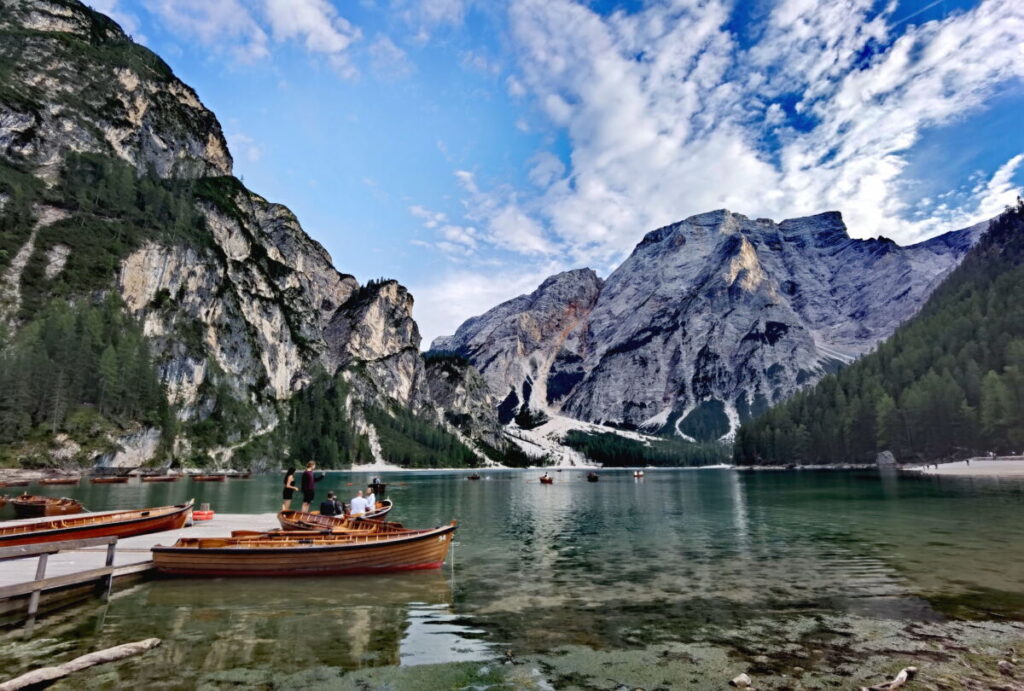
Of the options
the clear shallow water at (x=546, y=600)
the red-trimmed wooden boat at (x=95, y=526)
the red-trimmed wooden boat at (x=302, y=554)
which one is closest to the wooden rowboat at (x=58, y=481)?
the red-trimmed wooden boat at (x=95, y=526)

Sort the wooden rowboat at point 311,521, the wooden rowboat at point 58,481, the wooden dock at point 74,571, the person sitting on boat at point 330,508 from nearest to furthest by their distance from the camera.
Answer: the wooden dock at point 74,571 → the wooden rowboat at point 311,521 → the person sitting on boat at point 330,508 → the wooden rowboat at point 58,481

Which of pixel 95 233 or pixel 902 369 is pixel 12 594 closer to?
pixel 902 369

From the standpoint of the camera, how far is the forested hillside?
410 ft

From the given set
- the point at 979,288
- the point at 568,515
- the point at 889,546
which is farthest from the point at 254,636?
the point at 979,288

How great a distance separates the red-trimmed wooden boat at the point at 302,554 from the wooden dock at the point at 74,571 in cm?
186

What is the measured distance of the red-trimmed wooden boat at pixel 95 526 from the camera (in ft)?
82.8

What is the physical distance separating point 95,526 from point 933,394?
16359 centimetres

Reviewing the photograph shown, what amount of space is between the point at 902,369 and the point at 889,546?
155181 mm

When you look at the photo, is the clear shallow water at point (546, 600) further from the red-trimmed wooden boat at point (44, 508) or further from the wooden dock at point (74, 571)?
the red-trimmed wooden boat at point (44, 508)

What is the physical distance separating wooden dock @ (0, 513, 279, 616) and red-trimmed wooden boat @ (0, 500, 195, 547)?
104 centimetres

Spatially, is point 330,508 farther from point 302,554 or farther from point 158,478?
point 158,478

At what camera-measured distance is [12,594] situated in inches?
658

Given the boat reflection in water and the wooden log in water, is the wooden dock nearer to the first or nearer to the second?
the boat reflection in water

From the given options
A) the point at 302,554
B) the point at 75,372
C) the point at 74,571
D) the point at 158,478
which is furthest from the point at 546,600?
the point at 75,372
